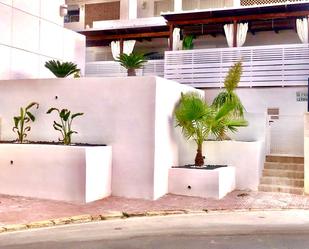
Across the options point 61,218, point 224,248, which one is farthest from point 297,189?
point 61,218

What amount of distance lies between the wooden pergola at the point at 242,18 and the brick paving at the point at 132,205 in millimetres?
9500

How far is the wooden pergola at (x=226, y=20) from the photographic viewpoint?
747 inches

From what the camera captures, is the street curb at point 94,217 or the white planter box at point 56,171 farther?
the white planter box at point 56,171

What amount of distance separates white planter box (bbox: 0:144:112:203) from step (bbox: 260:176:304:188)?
527 cm

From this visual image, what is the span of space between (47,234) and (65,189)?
312 centimetres

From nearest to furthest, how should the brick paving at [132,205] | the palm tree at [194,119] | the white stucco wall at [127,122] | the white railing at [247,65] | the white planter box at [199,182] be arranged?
the brick paving at [132,205]
the white stucco wall at [127,122]
the white planter box at [199,182]
the palm tree at [194,119]
the white railing at [247,65]

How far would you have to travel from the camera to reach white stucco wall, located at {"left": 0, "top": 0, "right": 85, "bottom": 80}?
1528cm

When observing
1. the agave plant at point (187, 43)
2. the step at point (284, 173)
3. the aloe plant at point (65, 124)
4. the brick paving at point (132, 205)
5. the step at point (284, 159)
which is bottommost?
the brick paving at point (132, 205)

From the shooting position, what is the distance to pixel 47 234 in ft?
27.4

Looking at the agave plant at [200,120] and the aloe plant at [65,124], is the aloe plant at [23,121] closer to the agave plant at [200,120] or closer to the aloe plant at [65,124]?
the aloe plant at [65,124]

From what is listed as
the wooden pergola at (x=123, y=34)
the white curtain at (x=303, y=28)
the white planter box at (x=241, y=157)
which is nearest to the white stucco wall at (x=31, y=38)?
the wooden pergola at (x=123, y=34)

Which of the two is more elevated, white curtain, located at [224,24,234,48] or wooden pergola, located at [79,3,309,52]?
wooden pergola, located at [79,3,309,52]

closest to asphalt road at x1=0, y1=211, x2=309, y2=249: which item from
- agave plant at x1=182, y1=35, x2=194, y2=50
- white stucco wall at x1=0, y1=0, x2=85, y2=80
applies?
white stucco wall at x1=0, y1=0, x2=85, y2=80

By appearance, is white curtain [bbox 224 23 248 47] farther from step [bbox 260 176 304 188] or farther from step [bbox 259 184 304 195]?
step [bbox 259 184 304 195]
